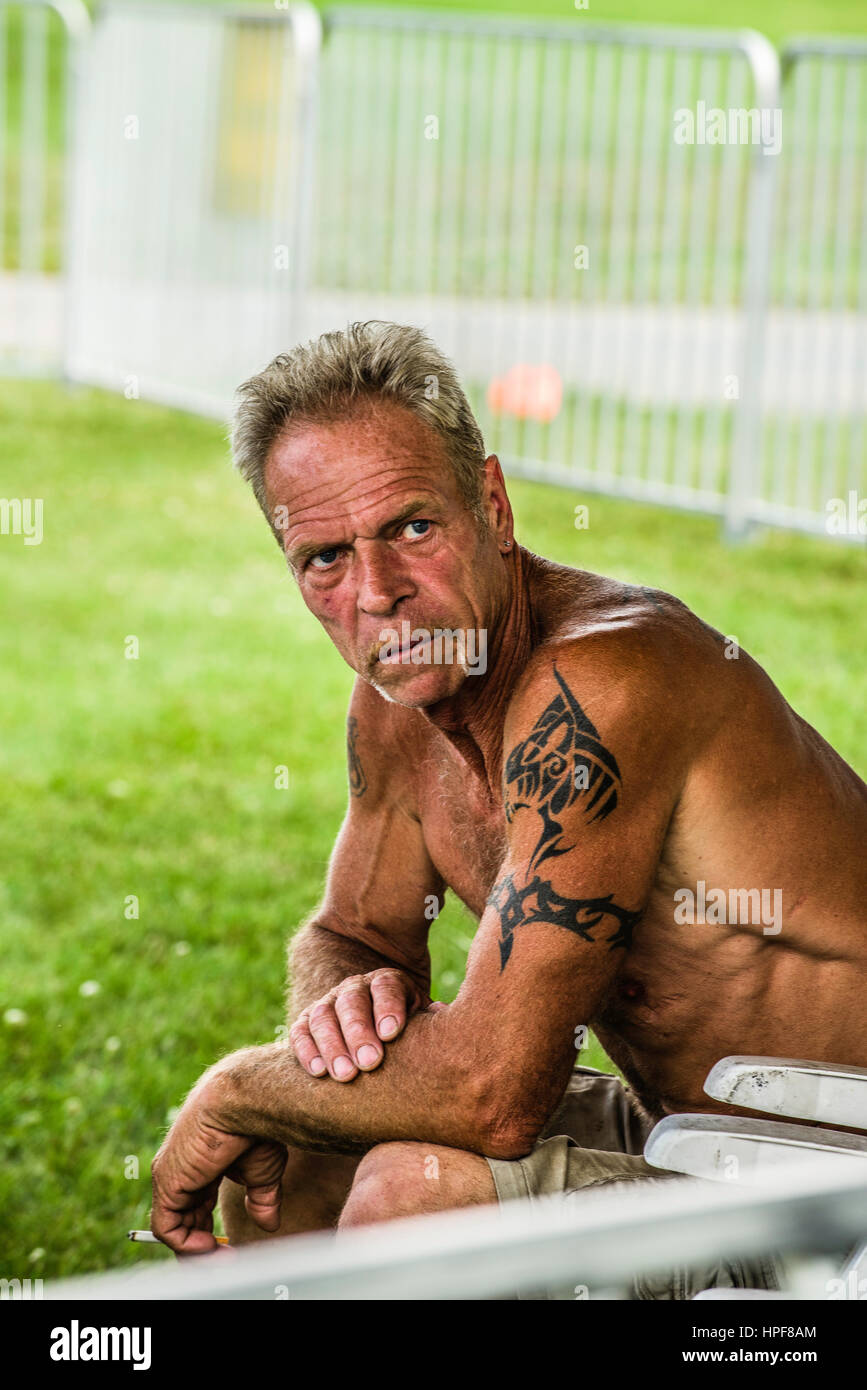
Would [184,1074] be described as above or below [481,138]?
below

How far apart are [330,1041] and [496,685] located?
57cm

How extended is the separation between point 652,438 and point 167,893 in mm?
4640

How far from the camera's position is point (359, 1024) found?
7.93 ft

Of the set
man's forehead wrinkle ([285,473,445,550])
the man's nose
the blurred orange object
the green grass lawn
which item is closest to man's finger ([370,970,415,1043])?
the man's nose

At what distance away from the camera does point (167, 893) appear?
16.9ft

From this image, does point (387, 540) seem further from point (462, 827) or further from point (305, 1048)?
point (305, 1048)

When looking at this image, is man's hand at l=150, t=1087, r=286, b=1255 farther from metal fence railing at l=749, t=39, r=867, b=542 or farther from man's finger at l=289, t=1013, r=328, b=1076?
metal fence railing at l=749, t=39, r=867, b=542

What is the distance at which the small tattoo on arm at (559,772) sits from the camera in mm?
2238

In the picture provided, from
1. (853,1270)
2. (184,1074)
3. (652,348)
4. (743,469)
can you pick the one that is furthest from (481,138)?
(853,1270)

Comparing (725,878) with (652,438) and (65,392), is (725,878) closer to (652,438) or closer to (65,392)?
(652,438)

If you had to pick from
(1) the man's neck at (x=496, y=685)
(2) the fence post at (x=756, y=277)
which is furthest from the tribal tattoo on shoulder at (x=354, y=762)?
(2) the fence post at (x=756, y=277)

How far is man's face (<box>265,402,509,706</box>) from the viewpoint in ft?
7.70

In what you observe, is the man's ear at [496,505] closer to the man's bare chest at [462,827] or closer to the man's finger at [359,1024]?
the man's bare chest at [462,827]

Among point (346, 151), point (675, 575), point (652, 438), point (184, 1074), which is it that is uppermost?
point (346, 151)
